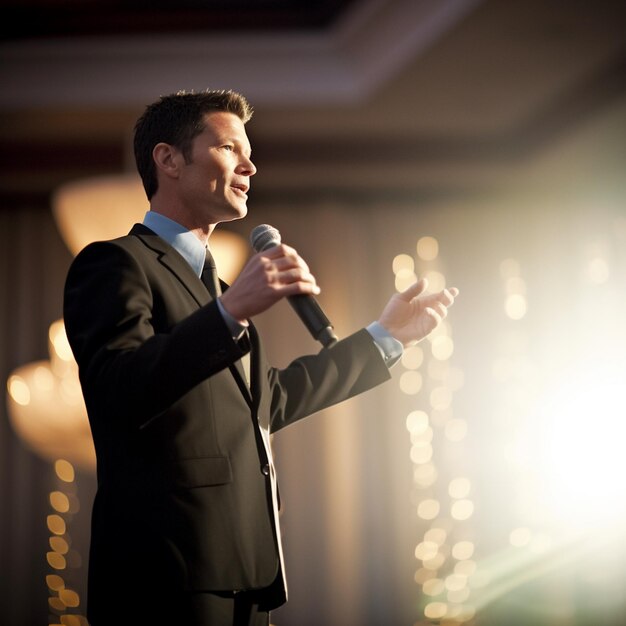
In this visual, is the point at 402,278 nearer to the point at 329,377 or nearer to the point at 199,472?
the point at 329,377

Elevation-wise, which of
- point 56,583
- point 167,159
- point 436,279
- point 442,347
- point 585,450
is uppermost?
point 436,279

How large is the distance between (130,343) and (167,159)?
364 mm

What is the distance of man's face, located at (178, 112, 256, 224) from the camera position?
1.40 metres

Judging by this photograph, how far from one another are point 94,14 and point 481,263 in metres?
3.08

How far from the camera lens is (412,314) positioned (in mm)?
1619

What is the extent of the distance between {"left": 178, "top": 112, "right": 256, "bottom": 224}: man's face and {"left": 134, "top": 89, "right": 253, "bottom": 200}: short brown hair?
0.02 meters

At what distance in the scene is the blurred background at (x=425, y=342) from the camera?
5285 mm

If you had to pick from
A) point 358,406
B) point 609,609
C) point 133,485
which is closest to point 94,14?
point 358,406

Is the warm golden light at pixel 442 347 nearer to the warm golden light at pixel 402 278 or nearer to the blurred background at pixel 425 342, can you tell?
the blurred background at pixel 425 342

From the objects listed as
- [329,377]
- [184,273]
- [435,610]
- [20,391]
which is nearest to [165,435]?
[184,273]

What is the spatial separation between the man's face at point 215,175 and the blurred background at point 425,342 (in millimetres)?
3586

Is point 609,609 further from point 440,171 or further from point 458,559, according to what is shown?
point 440,171

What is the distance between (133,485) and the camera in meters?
1.23

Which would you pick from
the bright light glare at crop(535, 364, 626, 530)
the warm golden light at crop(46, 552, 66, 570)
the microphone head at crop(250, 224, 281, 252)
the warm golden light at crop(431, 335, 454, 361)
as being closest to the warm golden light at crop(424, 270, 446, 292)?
the warm golden light at crop(431, 335, 454, 361)
